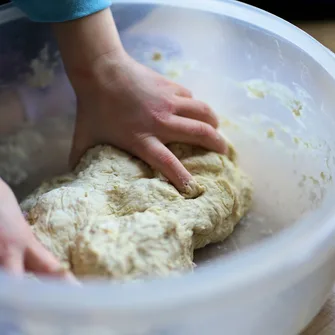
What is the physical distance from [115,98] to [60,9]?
0.13 metres

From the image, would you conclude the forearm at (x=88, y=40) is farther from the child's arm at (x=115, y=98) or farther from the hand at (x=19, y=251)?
the hand at (x=19, y=251)

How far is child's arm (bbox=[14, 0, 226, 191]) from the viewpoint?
0.70 m

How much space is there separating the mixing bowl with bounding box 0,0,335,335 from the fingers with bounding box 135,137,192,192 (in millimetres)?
106

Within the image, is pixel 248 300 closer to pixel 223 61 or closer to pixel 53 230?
pixel 53 230

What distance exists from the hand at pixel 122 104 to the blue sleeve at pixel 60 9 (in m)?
0.01

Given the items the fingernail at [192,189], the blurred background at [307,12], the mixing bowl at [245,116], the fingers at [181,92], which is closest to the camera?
the mixing bowl at [245,116]

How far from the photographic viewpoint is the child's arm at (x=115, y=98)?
702mm

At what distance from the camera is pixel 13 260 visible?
1.59ft

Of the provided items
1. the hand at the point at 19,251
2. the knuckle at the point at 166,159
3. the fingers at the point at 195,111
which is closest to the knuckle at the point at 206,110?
the fingers at the point at 195,111

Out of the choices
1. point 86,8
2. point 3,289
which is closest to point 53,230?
point 3,289

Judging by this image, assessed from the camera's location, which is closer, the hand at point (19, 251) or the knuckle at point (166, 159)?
the hand at point (19, 251)

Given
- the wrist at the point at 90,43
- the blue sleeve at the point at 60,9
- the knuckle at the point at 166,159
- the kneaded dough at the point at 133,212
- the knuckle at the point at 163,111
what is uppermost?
the blue sleeve at the point at 60,9

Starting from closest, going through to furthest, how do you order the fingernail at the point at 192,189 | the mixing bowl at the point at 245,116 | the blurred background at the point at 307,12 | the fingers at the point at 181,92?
the mixing bowl at the point at 245,116, the fingernail at the point at 192,189, the fingers at the point at 181,92, the blurred background at the point at 307,12

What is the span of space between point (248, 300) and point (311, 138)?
0.36m
